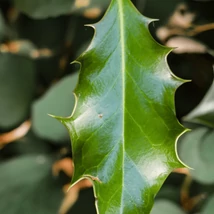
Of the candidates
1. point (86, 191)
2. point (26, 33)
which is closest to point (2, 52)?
point (26, 33)

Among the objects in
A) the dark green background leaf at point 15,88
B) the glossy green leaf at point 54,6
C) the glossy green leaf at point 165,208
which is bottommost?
the glossy green leaf at point 165,208

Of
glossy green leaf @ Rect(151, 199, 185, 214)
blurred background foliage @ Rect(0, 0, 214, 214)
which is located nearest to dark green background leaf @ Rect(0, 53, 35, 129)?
blurred background foliage @ Rect(0, 0, 214, 214)

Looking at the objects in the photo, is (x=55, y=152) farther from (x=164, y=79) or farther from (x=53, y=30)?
(x=164, y=79)

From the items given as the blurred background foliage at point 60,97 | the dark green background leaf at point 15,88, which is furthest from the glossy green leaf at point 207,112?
the dark green background leaf at point 15,88

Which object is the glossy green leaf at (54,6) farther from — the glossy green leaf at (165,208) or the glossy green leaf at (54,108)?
the glossy green leaf at (165,208)

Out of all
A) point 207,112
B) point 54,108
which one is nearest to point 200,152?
point 207,112

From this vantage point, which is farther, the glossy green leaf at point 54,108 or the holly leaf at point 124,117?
the glossy green leaf at point 54,108

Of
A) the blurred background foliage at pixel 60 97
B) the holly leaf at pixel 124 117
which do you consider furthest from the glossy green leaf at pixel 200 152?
the holly leaf at pixel 124 117

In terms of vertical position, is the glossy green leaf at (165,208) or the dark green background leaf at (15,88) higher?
the dark green background leaf at (15,88)
